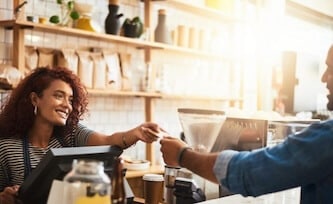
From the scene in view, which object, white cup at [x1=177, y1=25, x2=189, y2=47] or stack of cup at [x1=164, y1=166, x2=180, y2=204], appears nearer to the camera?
stack of cup at [x1=164, y1=166, x2=180, y2=204]

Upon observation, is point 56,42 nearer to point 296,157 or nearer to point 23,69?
point 23,69

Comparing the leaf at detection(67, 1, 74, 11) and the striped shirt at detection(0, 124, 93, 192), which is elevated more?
the leaf at detection(67, 1, 74, 11)

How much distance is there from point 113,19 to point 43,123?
139 cm

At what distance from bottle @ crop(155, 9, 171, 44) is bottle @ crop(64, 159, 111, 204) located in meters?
3.08

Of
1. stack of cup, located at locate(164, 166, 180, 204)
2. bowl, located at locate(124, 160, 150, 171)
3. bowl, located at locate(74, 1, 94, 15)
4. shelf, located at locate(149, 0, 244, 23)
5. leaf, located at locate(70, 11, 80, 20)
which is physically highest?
shelf, located at locate(149, 0, 244, 23)

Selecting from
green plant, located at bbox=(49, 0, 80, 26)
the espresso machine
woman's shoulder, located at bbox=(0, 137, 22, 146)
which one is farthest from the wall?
the espresso machine

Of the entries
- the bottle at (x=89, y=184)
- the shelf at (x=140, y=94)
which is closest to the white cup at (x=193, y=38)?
the shelf at (x=140, y=94)

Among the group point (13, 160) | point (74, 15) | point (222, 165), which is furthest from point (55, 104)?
point (222, 165)

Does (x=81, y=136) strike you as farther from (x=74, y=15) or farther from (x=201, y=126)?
(x=74, y=15)

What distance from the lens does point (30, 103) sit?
2615mm

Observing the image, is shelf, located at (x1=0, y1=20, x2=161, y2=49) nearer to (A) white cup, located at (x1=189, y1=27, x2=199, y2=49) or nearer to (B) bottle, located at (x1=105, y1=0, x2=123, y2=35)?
(B) bottle, located at (x1=105, y1=0, x2=123, y2=35)

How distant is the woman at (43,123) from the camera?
2.44 metres

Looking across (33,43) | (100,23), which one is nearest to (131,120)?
(100,23)

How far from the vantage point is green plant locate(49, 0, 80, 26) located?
132 inches
